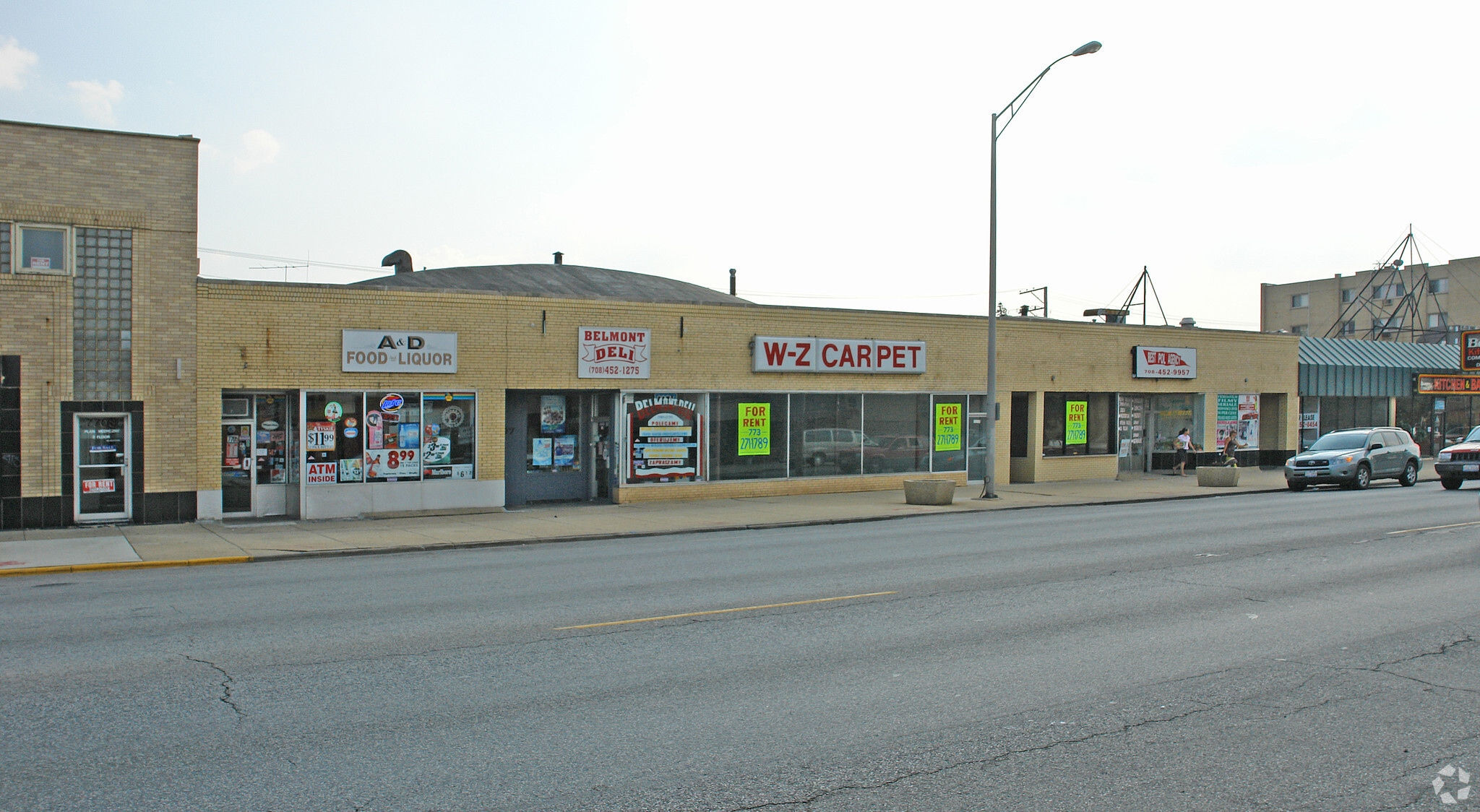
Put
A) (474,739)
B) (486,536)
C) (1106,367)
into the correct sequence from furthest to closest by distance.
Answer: (1106,367)
(486,536)
(474,739)

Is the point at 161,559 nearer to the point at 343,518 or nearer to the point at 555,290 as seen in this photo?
the point at 343,518

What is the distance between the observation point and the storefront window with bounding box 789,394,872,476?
23.8 meters

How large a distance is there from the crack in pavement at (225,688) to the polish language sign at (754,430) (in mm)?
15881

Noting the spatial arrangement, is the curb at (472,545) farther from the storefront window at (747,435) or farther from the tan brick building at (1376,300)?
the tan brick building at (1376,300)

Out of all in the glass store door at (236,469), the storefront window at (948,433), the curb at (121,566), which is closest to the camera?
the curb at (121,566)

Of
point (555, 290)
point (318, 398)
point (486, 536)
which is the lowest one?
point (486, 536)

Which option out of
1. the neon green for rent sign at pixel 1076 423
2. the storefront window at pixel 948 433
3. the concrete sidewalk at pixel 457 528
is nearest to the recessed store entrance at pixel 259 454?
the concrete sidewalk at pixel 457 528

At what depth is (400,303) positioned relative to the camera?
1916 centimetres

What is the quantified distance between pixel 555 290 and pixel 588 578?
769 inches

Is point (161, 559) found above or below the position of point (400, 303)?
below

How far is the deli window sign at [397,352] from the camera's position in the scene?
18.7 meters

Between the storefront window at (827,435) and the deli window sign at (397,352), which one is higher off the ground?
the deli window sign at (397,352)

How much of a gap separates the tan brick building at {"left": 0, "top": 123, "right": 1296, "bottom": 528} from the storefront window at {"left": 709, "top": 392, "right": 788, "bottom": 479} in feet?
0.15

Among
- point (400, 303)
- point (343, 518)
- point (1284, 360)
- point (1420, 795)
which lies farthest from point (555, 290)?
point (1420, 795)
